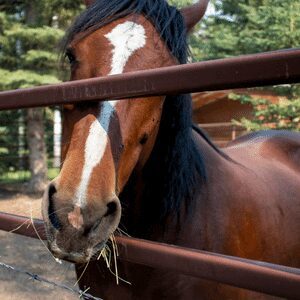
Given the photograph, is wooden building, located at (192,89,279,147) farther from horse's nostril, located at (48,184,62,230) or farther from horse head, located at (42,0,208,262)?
horse's nostril, located at (48,184,62,230)

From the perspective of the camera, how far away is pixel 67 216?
1279 mm

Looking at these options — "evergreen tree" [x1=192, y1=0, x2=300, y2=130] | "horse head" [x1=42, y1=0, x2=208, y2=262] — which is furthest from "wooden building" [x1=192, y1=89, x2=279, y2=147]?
"horse head" [x1=42, y1=0, x2=208, y2=262]

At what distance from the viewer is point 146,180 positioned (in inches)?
77.2

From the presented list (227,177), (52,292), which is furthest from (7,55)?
(227,177)

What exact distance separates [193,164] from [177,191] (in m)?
0.17

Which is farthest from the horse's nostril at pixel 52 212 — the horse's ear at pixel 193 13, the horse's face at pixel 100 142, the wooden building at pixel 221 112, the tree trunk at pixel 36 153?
the tree trunk at pixel 36 153

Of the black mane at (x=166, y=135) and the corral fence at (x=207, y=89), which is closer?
the corral fence at (x=207, y=89)

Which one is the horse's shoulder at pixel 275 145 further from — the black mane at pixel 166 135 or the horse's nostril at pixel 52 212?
the horse's nostril at pixel 52 212

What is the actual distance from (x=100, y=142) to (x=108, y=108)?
135 mm

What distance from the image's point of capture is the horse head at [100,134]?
130 centimetres

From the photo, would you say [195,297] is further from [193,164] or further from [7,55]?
[7,55]

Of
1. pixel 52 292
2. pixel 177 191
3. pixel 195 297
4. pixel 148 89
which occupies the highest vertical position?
pixel 148 89

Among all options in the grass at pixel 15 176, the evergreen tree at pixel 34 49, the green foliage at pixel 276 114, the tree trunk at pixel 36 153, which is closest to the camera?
the green foliage at pixel 276 114

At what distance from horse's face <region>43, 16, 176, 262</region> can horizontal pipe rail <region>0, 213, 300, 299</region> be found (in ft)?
0.42
